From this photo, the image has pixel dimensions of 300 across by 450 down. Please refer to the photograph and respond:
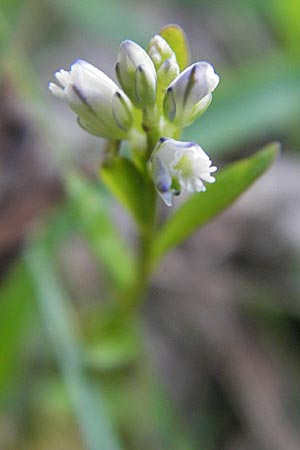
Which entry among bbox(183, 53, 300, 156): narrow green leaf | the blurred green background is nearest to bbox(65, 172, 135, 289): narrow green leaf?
the blurred green background

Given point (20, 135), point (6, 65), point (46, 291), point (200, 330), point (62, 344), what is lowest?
point (200, 330)

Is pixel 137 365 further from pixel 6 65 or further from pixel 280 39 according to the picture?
pixel 280 39

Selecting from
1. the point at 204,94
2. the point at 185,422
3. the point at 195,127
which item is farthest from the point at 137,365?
the point at 204,94

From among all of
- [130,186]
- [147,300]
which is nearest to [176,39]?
[130,186]

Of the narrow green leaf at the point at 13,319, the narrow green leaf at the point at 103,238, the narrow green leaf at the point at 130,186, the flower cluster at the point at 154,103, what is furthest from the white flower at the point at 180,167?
the narrow green leaf at the point at 13,319

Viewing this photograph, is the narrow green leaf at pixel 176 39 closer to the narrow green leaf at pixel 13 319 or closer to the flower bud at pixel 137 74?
the flower bud at pixel 137 74

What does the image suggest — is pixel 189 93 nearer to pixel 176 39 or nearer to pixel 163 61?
pixel 163 61
